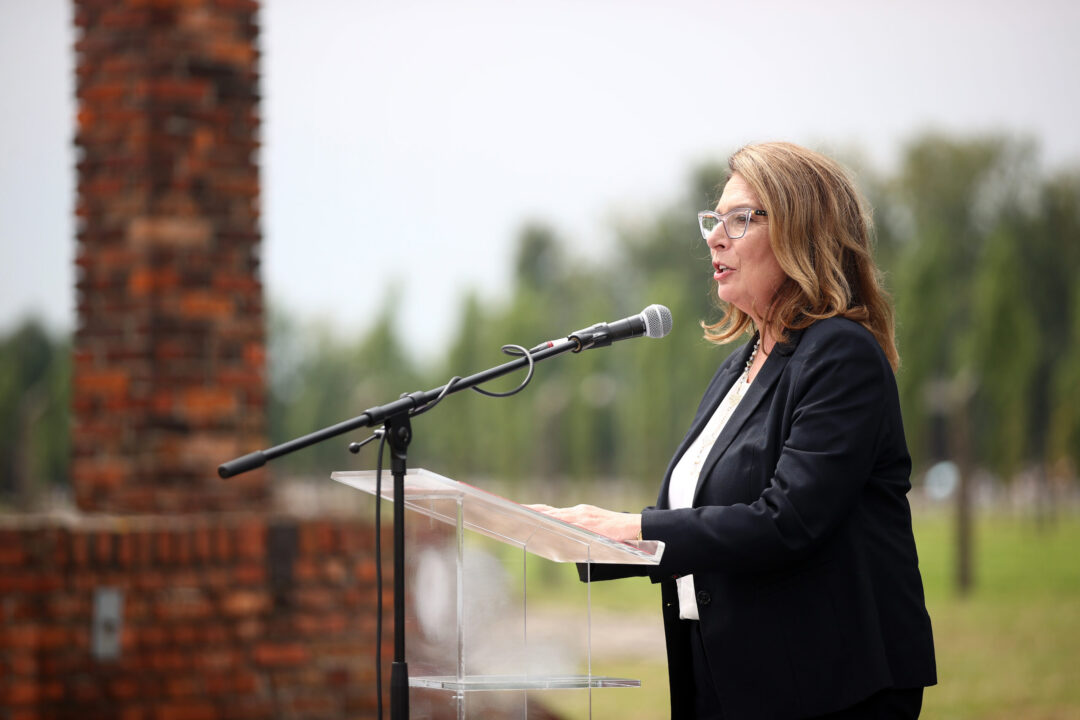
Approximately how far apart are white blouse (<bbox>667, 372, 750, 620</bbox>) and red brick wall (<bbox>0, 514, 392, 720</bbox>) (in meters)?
2.16

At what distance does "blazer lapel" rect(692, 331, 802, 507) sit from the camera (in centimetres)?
193

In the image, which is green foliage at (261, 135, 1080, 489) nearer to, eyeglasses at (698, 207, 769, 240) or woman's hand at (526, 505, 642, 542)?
eyeglasses at (698, 207, 769, 240)

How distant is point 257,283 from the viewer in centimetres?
415

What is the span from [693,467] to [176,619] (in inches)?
94.8

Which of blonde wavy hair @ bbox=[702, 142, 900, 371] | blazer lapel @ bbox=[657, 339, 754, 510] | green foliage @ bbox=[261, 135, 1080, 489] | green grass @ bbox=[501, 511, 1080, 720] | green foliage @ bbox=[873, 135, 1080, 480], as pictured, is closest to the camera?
blonde wavy hair @ bbox=[702, 142, 900, 371]

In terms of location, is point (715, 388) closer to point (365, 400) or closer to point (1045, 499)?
point (365, 400)

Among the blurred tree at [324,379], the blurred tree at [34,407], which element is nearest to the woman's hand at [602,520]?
the blurred tree at [34,407]

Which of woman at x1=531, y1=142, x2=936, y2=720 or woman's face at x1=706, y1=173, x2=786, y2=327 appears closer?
woman at x1=531, y1=142, x2=936, y2=720

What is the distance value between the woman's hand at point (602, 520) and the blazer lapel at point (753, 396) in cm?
17

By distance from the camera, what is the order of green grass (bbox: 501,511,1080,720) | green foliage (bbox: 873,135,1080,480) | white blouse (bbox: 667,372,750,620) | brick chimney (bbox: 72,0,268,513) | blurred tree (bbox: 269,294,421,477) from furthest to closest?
blurred tree (bbox: 269,294,421,477)
green foliage (bbox: 873,135,1080,480)
green grass (bbox: 501,511,1080,720)
brick chimney (bbox: 72,0,268,513)
white blouse (bbox: 667,372,750,620)

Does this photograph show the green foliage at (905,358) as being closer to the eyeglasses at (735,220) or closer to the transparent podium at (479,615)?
the eyeglasses at (735,220)

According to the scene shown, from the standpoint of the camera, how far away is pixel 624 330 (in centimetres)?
209

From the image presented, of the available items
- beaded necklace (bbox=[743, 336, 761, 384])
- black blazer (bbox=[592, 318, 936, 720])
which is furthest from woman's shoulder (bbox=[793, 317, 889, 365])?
beaded necklace (bbox=[743, 336, 761, 384])

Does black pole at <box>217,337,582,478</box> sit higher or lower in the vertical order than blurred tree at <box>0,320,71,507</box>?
lower
